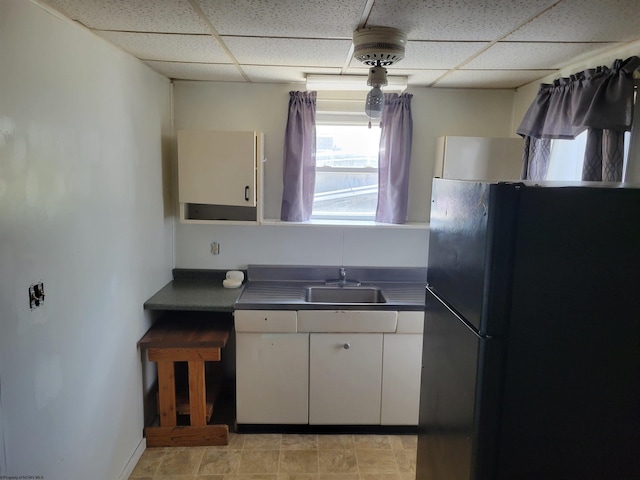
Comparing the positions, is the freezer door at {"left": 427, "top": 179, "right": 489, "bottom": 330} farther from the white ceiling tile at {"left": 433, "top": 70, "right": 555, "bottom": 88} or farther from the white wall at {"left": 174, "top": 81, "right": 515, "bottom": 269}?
the white wall at {"left": 174, "top": 81, "right": 515, "bottom": 269}

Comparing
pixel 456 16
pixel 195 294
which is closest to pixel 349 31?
pixel 456 16

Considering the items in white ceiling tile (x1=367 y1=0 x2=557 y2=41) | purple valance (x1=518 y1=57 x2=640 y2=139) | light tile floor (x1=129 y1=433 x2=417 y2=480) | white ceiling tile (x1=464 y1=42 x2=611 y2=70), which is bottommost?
light tile floor (x1=129 y1=433 x2=417 y2=480)

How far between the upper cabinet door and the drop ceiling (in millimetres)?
414

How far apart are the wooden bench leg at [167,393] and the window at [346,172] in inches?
55.5

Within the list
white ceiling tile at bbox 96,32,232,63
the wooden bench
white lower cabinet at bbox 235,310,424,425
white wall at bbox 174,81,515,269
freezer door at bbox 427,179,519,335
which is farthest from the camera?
white wall at bbox 174,81,515,269

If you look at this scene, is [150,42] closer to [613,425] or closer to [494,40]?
[494,40]

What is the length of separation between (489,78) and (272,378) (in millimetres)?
2300

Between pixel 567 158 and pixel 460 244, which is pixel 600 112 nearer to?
pixel 567 158

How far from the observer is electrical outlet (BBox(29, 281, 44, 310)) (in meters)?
1.43

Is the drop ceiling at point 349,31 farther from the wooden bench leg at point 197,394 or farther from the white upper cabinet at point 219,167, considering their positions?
the wooden bench leg at point 197,394

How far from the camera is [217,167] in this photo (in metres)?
2.71

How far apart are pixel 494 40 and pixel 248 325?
1967 mm

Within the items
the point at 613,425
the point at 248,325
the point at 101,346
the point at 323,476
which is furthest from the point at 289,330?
the point at 613,425

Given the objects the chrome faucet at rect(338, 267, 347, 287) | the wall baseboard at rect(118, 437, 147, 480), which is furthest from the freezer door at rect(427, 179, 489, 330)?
the wall baseboard at rect(118, 437, 147, 480)
